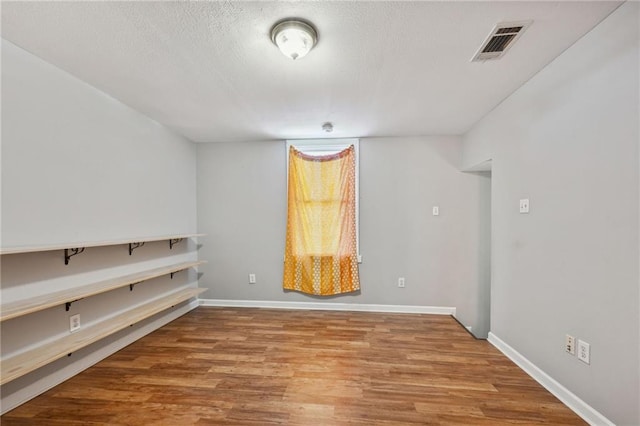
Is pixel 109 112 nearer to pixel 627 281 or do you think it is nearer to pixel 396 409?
pixel 396 409

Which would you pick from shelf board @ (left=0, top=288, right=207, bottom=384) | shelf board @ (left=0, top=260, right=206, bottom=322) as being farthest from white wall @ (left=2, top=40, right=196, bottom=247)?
shelf board @ (left=0, top=288, right=207, bottom=384)

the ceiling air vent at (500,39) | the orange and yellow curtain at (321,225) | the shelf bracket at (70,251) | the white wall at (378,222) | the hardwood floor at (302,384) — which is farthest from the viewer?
the orange and yellow curtain at (321,225)

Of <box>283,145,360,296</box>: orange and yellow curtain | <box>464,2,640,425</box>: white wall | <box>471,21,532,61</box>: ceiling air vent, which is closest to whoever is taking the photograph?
<box>464,2,640,425</box>: white wall

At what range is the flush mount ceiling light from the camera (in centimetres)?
142

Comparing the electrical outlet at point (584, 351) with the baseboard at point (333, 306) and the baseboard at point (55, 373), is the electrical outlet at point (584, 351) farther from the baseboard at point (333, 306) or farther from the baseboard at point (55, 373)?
the baseboard at point (55, 373)

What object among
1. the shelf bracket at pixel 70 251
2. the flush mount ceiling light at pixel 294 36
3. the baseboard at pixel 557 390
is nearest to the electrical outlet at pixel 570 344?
the baseboard at pixel 557 390

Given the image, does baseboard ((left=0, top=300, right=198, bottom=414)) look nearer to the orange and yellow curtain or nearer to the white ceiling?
the orange and yellow curtain

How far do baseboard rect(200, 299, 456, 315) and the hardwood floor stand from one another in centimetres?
49

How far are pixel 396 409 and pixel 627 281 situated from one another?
4.80ft

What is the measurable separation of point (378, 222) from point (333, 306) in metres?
1.29

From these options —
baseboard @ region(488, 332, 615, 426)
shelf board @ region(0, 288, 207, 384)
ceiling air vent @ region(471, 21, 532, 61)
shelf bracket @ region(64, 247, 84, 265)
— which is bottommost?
baseboard @ region(488, 332, 615, 426)

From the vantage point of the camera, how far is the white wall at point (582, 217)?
1332 millimetres

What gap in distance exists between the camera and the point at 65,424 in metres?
1.55

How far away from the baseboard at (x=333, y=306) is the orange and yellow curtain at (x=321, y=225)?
20 cm
